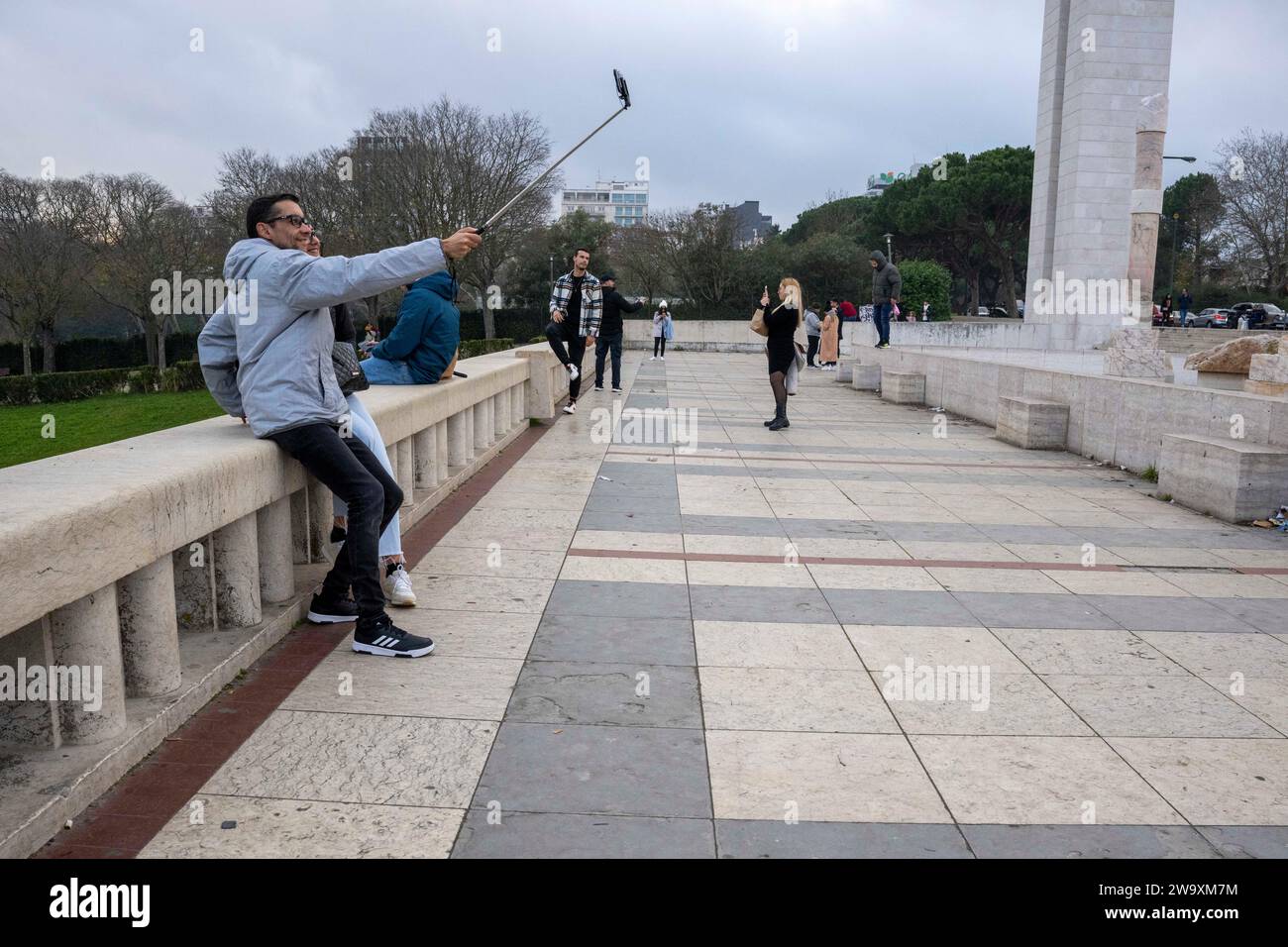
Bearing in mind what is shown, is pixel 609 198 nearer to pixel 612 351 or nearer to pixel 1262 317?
pixel 1262 317

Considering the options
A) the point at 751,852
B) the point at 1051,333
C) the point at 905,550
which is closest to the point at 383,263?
the point at 751,852

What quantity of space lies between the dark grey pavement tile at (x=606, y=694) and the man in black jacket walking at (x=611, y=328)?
448 inches

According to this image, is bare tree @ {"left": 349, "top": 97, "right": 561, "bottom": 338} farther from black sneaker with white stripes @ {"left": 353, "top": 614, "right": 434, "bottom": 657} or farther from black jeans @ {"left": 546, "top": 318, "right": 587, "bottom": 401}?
black sneaker with white stripes @ {"left": 353, "top": 614, "right": 434, "bottom": 657}

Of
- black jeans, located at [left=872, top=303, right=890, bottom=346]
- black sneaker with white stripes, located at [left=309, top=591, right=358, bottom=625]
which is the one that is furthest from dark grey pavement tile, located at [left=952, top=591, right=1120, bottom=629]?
black jeans, located at [left=872, top=303, right=890, bottom=346]

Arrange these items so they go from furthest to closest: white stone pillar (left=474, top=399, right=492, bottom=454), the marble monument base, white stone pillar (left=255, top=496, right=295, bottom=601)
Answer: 1. the marble monument base
2. white stone pillar (left=474, top=399, right=492, bottom=454)
3. white stone pillar (left=255, top=496, right=295, bottom=601)

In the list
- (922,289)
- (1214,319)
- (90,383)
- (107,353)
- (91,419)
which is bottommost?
(91,419)

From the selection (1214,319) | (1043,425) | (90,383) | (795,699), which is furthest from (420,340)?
(1214,319)

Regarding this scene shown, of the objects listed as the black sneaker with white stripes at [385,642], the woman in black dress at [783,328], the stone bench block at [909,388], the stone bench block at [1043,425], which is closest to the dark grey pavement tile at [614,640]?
the black sneaker with white stripes at [385,642]

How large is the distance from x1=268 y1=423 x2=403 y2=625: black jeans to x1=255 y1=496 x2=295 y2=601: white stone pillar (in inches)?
14.9

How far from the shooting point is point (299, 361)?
14.6 feet

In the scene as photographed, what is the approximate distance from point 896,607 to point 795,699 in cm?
157

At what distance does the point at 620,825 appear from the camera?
3.16 metres

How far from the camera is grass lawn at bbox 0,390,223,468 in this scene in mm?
23031

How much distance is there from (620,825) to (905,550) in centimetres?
424
